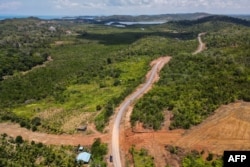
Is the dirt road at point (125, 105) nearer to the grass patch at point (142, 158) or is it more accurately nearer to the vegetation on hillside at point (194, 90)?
the grass patch at point (142, 158)

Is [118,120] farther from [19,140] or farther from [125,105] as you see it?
[19,140]

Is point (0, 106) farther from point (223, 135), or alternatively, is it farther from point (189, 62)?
point (223, 135)

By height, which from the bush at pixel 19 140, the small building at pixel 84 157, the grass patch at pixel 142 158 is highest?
the grass patch at pixel 142 158

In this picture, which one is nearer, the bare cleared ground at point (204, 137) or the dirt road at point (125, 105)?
the bare cleared ground at point (204, 137)

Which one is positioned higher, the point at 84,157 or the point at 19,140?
the point at 84,157

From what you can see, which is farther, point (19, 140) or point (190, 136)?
point (19, 140)

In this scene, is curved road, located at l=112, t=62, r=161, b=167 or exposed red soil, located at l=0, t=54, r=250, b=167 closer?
curved road, located at l=112, t=62, r=161, b=167

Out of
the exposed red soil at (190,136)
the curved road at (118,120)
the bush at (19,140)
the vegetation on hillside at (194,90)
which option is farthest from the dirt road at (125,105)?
the bush at (19,140)

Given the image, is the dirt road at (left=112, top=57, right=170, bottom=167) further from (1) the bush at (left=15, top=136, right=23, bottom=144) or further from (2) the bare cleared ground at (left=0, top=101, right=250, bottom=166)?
(1) the bush at (left=15, top=136, right=23, bottom=144)

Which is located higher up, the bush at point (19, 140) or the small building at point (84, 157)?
the small building at point (84, 157)

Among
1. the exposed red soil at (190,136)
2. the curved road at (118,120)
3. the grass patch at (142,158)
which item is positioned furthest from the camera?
→ the exposed red soil at (190,136)

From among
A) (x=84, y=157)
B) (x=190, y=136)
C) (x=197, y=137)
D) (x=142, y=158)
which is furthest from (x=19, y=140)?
(x=197, y=137)

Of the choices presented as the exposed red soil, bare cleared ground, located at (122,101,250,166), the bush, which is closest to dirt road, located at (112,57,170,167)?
the exposed red soil
